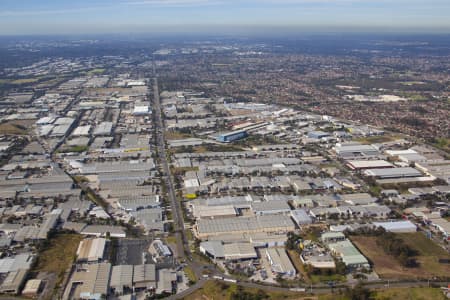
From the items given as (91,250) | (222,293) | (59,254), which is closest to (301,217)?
(222,293)

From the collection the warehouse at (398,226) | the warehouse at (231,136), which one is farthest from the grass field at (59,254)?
the warehouse at (231,136)

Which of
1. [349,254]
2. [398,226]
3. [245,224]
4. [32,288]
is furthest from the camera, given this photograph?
[398,226]

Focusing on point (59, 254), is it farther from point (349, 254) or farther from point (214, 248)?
point (349, 254)

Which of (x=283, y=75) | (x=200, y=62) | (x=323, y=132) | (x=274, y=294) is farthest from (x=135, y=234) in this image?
(x=200, y=62)

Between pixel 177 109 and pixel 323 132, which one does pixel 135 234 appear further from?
pixel 177 109

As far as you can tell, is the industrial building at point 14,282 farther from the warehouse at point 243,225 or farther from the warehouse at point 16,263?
the warehouse at point 243,225

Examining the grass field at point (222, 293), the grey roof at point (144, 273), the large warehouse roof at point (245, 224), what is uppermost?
the grey roof at point (144, 273)
